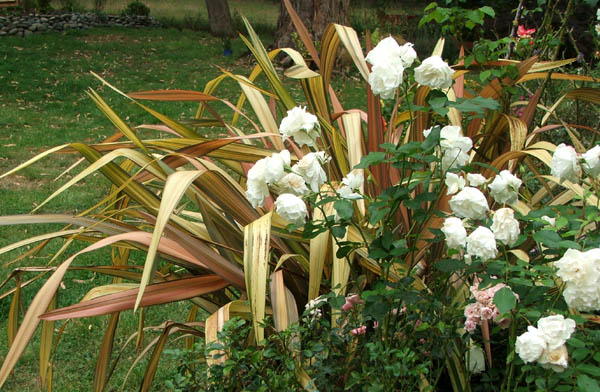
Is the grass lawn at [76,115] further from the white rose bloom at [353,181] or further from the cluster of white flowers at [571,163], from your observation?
the cluster of white flowers at [571,163]

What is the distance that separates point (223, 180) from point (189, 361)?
687 mm

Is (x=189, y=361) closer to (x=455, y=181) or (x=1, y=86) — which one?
(x=455, y=181)

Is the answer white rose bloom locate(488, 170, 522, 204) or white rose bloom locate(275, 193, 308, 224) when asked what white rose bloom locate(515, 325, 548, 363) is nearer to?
white rose bloom locate(488, 170, 522, 204)

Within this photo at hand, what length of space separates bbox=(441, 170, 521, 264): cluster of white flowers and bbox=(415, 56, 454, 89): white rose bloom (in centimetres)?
21

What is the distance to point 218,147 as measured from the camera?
2.10 metres

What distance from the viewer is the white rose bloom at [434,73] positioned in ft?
4.59

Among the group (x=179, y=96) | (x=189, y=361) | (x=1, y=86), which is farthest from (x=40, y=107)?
(x=189, y=361)

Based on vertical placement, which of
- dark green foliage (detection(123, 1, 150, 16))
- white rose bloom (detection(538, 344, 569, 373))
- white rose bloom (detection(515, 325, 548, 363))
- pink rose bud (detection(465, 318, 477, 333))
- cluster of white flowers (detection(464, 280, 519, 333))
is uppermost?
white rose bloom (detection(515, 325, 548, 363))

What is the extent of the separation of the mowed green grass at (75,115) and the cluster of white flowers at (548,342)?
193 centimetres

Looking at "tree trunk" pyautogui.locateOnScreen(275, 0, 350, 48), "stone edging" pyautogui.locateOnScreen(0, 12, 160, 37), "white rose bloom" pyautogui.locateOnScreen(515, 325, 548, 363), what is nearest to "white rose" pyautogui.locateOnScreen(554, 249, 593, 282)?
"white rose bloom" pyautogui.locateOnScreen(515, 325, 548, 363)

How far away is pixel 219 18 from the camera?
1315 centimetres

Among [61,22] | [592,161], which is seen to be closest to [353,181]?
[592,161]

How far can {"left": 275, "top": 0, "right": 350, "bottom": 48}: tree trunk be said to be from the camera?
10164mm

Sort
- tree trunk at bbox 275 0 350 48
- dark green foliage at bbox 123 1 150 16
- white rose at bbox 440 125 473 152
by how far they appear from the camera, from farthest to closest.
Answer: dark green foliage at bbox 123 1 150 16, tree trunk at bbox 275 0 350 48, white rose at bbox 440 125 473 152
